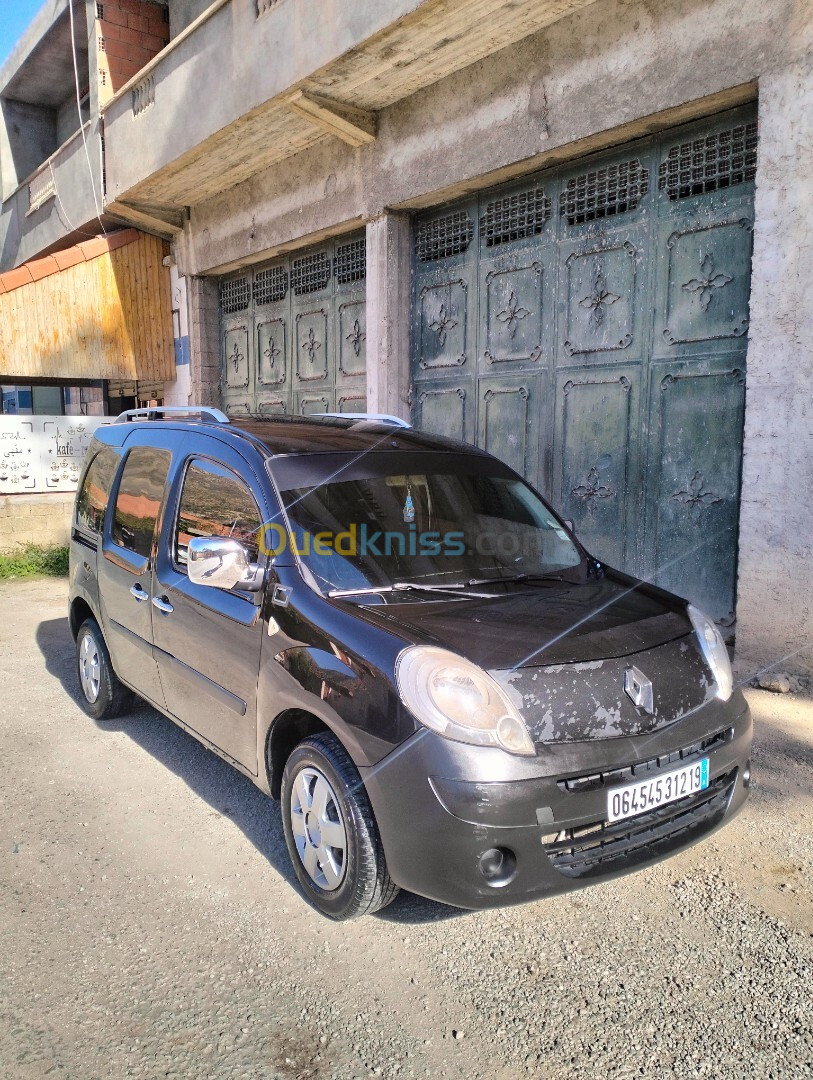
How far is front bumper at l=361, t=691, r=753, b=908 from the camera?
228cm

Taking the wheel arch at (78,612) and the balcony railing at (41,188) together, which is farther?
the balcony railing at (41,188)

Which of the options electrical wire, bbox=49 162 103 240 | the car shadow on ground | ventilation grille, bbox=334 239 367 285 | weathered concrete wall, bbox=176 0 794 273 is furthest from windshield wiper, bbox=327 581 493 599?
electrical wire, bbox=49 162 103 240

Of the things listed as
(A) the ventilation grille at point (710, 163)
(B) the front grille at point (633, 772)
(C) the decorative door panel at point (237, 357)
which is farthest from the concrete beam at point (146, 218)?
(B) the front grille at point (633, 772)

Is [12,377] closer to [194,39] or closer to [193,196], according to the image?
[193,196]

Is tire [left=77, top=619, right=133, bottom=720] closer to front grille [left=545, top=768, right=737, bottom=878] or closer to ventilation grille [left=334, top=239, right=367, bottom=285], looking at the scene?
front grille [left=545, top=768, right=737, bottom=878]

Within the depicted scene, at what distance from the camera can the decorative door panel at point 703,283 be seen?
5.61 meters

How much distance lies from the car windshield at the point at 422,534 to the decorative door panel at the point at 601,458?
282cm

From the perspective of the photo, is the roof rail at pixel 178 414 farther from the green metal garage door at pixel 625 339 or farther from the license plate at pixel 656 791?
the green metal garage door at pixel 625 339

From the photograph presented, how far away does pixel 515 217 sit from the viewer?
7188mm

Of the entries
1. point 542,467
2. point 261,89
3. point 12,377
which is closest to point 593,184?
point 542,467

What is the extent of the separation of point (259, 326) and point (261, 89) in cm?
340

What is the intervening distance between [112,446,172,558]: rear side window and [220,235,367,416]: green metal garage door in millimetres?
4887

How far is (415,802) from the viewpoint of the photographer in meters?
2.33

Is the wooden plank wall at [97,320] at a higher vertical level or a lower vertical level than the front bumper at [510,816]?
higher
